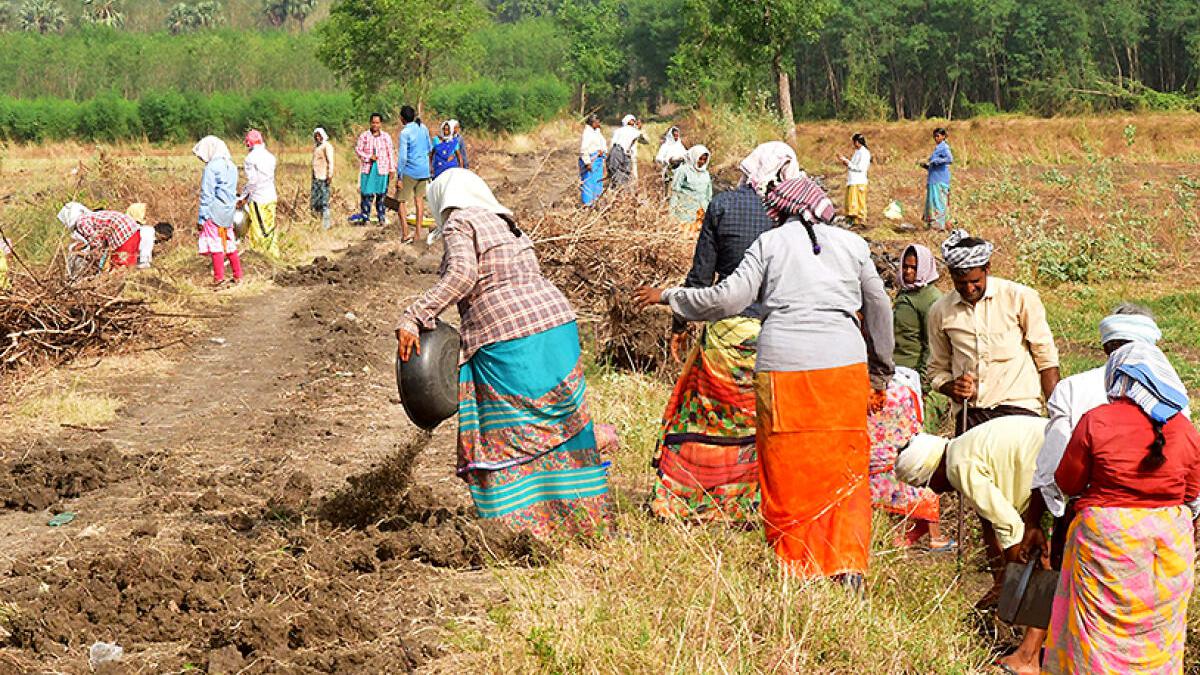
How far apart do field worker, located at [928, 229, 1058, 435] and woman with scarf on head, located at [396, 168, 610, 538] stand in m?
1.68

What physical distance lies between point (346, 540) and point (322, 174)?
1216 centimetres

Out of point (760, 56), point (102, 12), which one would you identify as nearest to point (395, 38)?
point (760, 56)

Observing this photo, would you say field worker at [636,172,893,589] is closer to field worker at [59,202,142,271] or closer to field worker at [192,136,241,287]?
field worker at [59,202,142,271]

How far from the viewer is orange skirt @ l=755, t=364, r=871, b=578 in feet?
15.9

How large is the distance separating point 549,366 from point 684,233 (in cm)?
652

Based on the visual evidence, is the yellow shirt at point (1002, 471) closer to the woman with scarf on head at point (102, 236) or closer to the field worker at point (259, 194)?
the woman with scarf on head at point (102, 236)

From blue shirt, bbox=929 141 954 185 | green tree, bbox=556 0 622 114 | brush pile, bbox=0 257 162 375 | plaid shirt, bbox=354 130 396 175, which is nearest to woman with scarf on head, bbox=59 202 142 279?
brush pile, bbox=0 257 162 375

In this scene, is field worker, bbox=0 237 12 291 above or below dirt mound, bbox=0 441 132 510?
above

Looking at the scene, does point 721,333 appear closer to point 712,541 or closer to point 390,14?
point 712,541

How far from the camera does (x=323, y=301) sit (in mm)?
12445

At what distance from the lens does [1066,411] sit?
14.5 feet

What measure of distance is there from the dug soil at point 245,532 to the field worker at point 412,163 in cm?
546

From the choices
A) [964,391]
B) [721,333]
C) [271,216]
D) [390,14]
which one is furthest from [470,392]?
[390,14]

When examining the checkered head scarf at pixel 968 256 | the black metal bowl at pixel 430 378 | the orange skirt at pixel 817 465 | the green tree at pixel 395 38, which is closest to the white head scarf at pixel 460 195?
the black metal bowl at pixel 430 378
